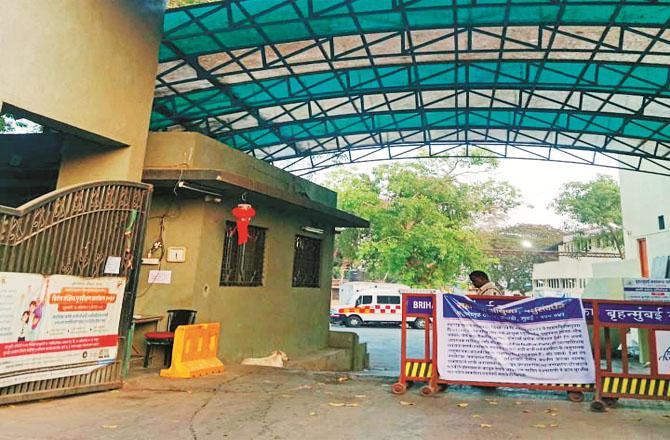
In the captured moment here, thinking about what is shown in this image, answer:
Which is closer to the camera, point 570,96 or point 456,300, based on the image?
point 456,300

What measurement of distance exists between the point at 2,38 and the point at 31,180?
4.55 m

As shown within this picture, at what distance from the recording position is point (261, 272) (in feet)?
31.6

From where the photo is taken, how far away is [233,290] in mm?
8680

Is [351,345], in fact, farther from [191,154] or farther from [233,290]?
[191,154]

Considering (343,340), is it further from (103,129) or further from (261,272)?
(103,129)

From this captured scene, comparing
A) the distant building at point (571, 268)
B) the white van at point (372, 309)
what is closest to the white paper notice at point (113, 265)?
the white van at point (372, 309)

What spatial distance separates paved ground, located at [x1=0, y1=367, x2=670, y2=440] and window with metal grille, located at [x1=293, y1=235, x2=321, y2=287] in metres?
5.06

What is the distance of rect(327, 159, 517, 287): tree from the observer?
905 inches

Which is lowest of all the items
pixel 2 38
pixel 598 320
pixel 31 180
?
pixel 598 320

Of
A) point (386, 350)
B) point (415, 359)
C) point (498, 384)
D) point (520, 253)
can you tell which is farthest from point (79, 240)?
point (520, 253)

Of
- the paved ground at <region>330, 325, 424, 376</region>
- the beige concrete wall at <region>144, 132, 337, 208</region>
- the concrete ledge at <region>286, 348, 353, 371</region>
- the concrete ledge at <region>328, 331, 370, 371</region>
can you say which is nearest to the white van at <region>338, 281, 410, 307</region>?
the paved ground at <region>330, 325, 424, 376</region>

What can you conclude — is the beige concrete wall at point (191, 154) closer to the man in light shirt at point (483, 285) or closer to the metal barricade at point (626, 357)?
the man in light shirt at point (483, 285)

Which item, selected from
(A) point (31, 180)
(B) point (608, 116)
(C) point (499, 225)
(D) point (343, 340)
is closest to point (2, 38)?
(A) point (31, 180)

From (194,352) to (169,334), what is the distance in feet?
2.03
